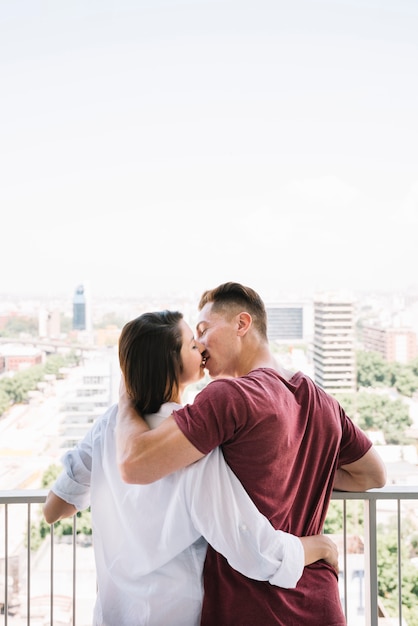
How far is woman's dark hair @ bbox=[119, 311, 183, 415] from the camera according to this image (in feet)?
3.89

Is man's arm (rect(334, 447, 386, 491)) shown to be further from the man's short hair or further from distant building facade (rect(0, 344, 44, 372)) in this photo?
distant building facade (rect(0, 344, 44, 372))

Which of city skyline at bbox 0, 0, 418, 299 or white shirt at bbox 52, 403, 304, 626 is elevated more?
city skyline at bbox 0, 0, 418, 299

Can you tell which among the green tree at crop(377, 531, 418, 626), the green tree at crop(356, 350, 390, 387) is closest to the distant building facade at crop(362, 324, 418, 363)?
the green tree at crop(356, 350, 390, 387)

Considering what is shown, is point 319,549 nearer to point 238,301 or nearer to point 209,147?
point 238,301

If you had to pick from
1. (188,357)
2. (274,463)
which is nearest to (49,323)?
(188,357)

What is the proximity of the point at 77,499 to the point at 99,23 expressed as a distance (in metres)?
17.4

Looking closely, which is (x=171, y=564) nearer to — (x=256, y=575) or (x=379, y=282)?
(x=256, y=575)

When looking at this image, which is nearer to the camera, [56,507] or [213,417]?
[213,417]

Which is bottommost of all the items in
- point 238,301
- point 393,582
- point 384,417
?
point 393,582

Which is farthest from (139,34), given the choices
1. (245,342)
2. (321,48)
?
(245,342)

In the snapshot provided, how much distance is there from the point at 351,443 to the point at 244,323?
34cm

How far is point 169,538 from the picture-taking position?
1.17m

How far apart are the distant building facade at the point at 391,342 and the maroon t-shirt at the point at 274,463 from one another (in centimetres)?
1729

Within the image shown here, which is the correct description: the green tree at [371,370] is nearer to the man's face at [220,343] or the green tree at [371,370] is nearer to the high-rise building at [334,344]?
the high-rise building at [334,344]
